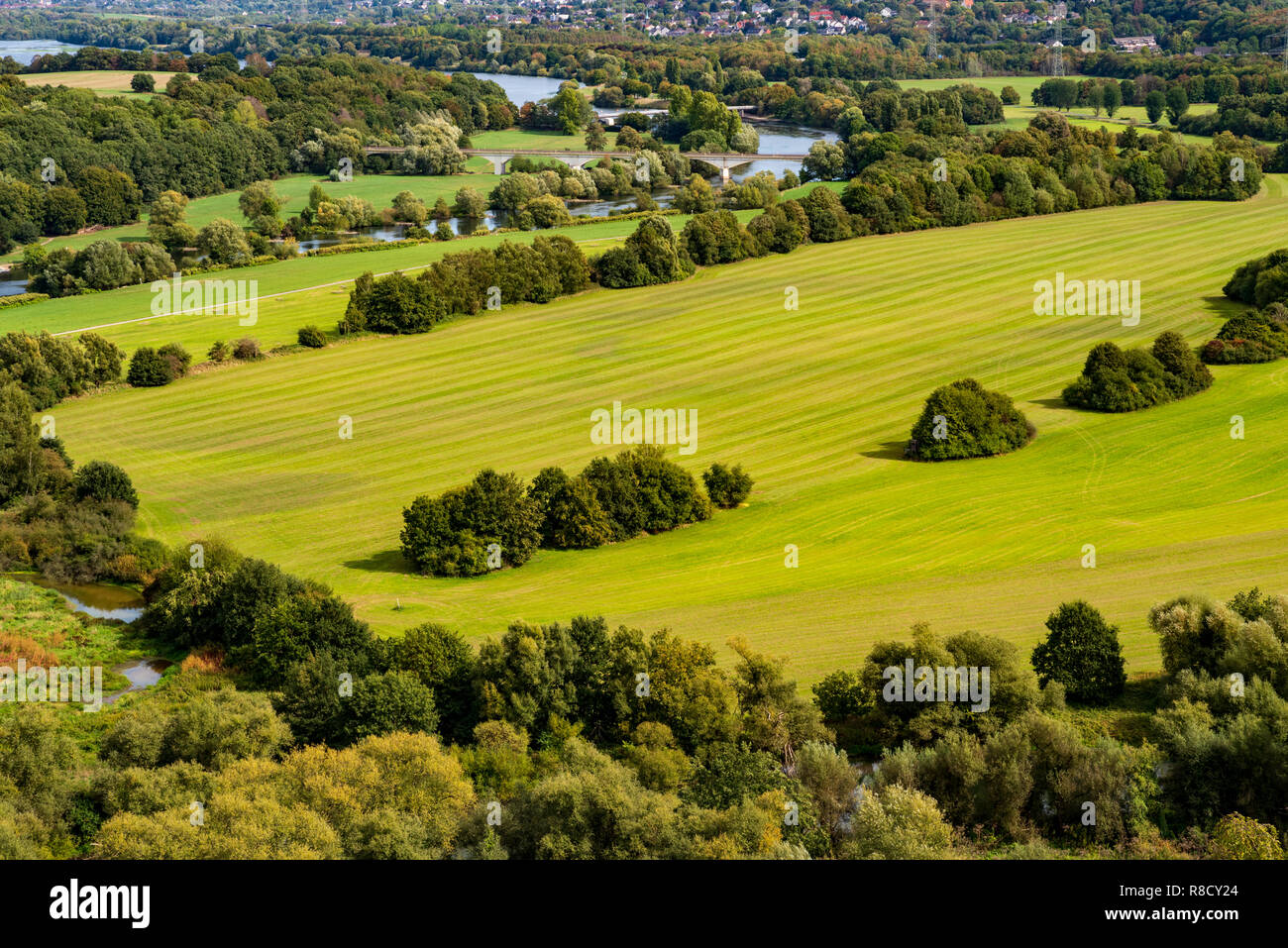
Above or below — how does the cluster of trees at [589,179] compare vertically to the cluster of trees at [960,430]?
above

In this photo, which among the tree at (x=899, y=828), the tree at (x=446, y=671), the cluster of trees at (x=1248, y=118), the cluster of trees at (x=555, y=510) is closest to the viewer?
the tree at (x=899, y=828)

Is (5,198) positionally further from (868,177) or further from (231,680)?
(231,680)

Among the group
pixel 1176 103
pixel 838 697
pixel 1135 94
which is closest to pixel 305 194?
pixel 1176 103

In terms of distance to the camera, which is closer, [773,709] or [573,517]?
[773,709]

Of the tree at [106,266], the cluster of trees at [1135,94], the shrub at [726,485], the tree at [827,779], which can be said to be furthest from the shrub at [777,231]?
the tree at [827,779]

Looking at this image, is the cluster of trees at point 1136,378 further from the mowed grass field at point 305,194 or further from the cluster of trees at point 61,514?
the mowed grass field at point 305,194

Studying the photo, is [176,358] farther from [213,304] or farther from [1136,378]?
[1136,378]

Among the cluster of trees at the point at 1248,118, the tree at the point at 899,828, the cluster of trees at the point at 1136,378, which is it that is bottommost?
the tree at the point at 899,828

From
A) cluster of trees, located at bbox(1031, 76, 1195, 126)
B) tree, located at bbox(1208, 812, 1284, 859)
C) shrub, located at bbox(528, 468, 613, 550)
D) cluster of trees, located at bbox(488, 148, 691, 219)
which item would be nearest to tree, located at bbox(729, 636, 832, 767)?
tree, located at bbox(1208, 812, 1284, 859)
